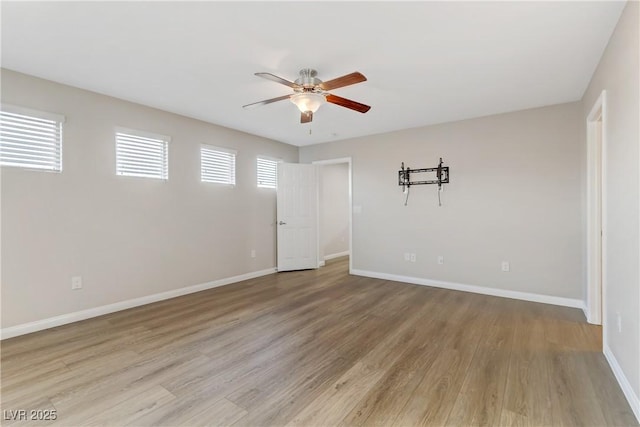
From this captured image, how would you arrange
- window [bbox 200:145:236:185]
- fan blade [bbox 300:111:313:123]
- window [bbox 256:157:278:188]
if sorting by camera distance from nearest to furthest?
fan blade [bbox 300:111:313:123] < window [bbox 200:145:236:185] < window [bbox 256:157:278:188]

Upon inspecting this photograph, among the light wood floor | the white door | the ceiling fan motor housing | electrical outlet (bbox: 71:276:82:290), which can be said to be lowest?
the light wood floor

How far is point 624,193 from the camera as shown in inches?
75.6

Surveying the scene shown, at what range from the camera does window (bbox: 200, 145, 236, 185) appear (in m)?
4.48

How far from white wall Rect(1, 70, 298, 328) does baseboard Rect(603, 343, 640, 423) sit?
456 centimetres

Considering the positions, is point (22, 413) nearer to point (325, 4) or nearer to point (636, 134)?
point (325, 4)

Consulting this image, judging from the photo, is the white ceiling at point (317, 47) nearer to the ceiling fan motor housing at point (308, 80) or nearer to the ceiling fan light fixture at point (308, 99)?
the ceiling fan motor housing at point (308, 80)

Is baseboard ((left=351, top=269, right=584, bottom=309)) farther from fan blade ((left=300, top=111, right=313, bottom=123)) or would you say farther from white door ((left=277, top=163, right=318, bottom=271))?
fan blade ((left=300, top=111, right=313, bottom=123))

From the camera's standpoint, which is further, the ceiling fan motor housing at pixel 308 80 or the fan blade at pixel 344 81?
the ceiling fan motor housing at pixel 308 80

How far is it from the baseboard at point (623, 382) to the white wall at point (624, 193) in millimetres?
17

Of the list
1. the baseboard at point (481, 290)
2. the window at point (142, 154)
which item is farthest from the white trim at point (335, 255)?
the window at point (142, 154)

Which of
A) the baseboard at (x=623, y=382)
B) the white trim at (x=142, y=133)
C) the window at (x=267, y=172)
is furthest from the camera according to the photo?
the window at (x=267, y=172)

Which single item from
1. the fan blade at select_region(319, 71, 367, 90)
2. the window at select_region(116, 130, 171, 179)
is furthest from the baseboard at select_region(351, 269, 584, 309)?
the window at select_region(116, 130, 171, 179)

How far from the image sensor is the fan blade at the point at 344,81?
2305 mm

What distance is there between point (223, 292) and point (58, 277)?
1885mm
